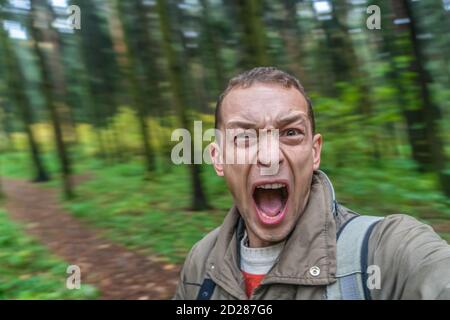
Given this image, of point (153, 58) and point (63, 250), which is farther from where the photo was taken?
point (153, 58)

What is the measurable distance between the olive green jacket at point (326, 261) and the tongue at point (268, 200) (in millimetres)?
489

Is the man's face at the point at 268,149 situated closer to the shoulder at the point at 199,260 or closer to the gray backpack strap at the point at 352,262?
the shoulder at the point at 199,260

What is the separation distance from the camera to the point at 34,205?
1262 centimetres

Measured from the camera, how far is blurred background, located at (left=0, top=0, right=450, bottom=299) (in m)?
6.66

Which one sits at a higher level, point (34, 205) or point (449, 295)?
point (449, 295)

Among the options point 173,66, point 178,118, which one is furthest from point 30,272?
point 173,66

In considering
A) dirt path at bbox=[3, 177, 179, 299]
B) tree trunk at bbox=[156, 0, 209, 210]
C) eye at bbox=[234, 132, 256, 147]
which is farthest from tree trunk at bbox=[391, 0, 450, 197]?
eye at bbox=[234, 132, 256, 147]

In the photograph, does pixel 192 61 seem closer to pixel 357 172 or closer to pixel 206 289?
pixel 357 172

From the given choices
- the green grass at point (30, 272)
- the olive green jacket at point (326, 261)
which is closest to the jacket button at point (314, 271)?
the olive green jacket at point (326, 261)

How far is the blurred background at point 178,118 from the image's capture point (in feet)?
21.9

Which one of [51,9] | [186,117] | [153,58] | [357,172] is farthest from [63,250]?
[51,9]

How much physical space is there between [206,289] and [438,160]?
18.7 feet

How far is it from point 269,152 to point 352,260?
0.67 meters

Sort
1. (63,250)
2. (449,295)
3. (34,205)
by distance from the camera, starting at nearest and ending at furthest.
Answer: (449,295) → (63,250) → (34,205)
